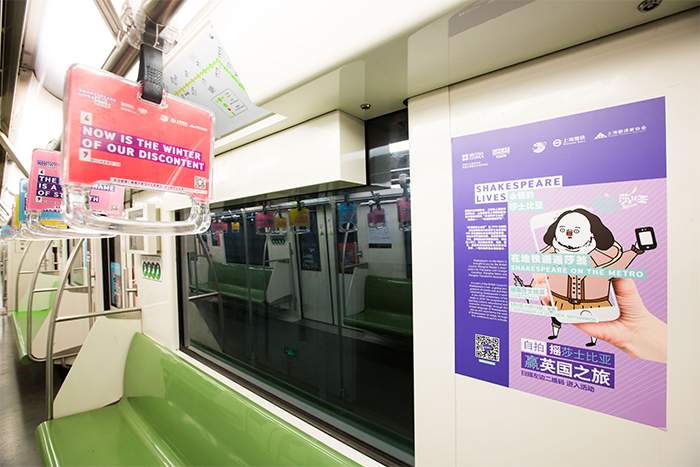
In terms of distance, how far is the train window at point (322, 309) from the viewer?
157 centimetres

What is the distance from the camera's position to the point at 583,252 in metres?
0.75

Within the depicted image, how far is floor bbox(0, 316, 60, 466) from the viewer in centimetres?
251

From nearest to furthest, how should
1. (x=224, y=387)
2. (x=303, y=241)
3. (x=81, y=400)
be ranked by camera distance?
(x=224, y=387) → (x=81, y=400) → (x=303, y=241)

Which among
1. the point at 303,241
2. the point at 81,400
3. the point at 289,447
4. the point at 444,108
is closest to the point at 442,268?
the point at 444,108

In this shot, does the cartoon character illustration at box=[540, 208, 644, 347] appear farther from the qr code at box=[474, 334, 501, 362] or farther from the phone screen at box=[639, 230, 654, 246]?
the qr code at box=[474, 334, 501, 362]

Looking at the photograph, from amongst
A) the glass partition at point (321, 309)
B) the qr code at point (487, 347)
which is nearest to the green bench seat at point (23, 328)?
the glass partition at point (321, 309)

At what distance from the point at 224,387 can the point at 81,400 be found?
161cm

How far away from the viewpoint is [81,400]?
Result: 2.32 metres

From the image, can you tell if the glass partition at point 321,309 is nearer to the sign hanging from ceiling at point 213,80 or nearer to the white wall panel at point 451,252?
the white wall panel at point 451,252

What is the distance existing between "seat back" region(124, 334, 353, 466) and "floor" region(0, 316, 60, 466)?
1.07 m

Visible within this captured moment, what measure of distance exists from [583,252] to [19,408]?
4935 millimetres

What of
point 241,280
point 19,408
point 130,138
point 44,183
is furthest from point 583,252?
point 241,280

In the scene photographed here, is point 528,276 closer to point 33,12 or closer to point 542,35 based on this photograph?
point 542,35

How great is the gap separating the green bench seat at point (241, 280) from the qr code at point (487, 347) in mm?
4424
